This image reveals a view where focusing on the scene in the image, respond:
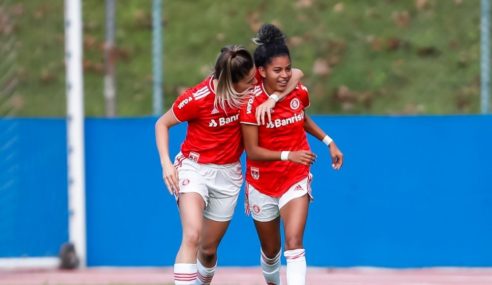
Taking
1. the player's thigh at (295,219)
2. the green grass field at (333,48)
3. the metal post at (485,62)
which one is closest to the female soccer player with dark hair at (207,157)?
the player's thigh at (295,219)

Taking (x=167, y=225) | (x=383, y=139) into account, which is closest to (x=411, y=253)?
(x=383, y=139)

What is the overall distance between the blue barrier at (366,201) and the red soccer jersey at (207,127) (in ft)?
9.64

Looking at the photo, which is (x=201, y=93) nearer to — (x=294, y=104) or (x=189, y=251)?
(x=294, y=104)

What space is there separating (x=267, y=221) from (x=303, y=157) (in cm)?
81

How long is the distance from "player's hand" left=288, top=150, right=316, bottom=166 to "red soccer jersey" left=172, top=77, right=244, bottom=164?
58 centimetres

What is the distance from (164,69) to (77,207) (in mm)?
4033

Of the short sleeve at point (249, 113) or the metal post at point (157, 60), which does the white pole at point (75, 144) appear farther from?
the short sleeve at point (249, 113)

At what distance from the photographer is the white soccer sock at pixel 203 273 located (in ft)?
26.8

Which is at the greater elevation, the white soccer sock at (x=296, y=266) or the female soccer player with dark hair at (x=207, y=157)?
the female soccer player with dark hair at (x=207, y=157)

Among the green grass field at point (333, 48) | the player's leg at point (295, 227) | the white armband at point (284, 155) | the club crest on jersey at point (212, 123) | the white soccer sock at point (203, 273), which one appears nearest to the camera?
the white armband at point (284, 155)

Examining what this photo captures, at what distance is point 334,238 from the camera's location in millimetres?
10758

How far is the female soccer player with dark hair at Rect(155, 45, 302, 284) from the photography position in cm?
755

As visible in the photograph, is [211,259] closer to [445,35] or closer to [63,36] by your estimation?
[63,36]

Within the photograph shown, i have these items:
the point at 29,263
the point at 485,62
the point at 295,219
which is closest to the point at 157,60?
the point at 29,263
